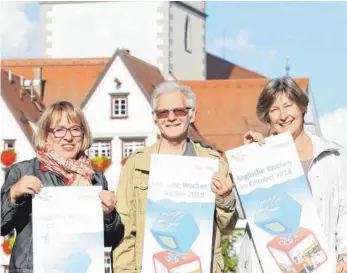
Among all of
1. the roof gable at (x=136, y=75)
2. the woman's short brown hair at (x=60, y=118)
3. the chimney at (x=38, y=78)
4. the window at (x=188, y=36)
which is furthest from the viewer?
the window at (x=188, y=36)

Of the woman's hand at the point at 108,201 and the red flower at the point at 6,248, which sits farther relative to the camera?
the red flower at the point at 6,248

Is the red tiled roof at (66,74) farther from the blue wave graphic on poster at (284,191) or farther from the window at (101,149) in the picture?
the blue wave graphic on poster at (284,191)

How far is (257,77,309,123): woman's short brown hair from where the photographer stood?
8.87 metres

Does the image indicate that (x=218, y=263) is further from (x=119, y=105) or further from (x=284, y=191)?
(x=119, y=105)

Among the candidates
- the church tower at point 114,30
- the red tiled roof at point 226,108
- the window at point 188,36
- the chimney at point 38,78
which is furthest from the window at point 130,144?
the window at point 188,36

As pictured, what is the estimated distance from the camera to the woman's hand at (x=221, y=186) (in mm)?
8594

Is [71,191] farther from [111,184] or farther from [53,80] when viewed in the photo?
[53,80]

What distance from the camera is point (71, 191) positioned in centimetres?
847

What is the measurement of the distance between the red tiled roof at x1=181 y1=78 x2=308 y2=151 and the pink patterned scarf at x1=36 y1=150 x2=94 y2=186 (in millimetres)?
39354

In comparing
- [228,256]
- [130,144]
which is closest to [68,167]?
[228,256]

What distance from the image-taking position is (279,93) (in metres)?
8.90

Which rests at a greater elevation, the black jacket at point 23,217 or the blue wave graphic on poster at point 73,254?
the black jacket at point 23,217

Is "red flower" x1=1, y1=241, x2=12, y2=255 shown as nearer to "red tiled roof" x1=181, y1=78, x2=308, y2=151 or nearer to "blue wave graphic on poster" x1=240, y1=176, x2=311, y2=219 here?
"red tiled roof" x1=181, y1=78, x2=308, y2=151

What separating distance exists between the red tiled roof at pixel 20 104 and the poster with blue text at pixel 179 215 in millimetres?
35239
